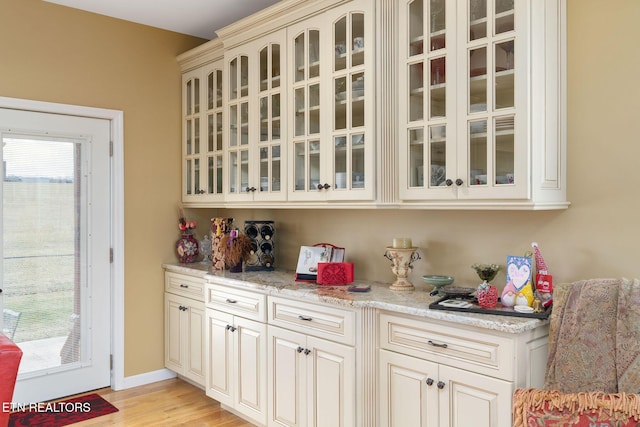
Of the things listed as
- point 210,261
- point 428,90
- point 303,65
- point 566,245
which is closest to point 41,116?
point 210,261

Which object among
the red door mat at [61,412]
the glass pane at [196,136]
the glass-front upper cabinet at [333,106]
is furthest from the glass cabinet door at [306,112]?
the red door mat at [61,412]

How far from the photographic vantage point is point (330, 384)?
2.58m

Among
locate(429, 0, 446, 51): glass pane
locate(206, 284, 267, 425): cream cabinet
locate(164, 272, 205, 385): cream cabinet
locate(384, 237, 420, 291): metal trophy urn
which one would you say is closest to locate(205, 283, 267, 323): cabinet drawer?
locate(206, 284, 267, 425): cream cabinet

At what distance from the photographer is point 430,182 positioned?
94.7 inches

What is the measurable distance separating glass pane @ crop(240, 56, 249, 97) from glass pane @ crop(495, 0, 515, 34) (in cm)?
180

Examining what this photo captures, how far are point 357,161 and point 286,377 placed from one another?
4.12 feet

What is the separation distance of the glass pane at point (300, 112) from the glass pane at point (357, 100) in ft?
1.33

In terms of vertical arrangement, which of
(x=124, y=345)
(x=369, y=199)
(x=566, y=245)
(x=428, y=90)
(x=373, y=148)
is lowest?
(x=124, y=345)

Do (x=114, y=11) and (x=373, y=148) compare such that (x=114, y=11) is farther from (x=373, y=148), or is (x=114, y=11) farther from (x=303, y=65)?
(x=373, y=148)

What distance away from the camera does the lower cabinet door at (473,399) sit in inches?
76.8

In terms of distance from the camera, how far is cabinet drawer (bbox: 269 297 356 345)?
251 centimetres

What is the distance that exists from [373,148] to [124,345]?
256 cm

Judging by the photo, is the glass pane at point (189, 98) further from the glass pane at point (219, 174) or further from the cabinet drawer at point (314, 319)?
the cabinet drawer at point (314, 319)

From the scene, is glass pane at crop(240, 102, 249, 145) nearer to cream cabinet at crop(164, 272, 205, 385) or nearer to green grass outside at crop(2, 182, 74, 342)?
cream cabinet at crop(164, 272, 205, 385)
